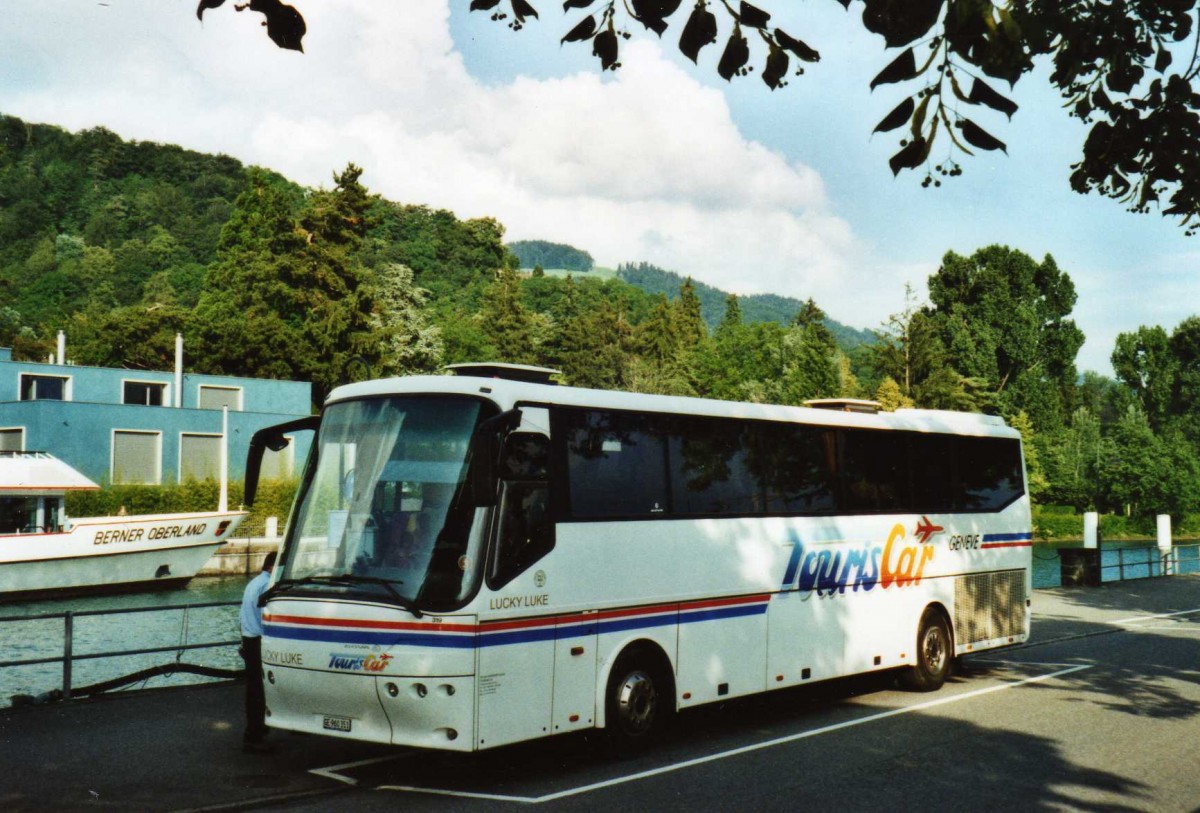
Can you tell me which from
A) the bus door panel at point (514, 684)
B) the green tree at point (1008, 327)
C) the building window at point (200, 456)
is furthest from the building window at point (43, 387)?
the green tree at point (1008, 327)

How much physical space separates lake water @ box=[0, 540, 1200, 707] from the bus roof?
5.41 meters

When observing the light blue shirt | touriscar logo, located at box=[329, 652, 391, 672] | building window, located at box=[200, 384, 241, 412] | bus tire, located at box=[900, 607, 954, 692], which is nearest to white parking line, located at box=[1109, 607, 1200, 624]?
bus tire, located at box=[900, 607, 954, 692]

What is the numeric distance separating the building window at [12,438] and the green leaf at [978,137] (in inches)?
2000

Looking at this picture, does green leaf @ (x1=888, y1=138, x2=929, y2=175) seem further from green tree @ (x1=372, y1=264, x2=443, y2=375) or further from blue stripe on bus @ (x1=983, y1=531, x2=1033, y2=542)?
green tree @ (x1=372, y1=264, x2=443, y2=375)

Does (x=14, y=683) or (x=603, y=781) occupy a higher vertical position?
(x=603, y=781)

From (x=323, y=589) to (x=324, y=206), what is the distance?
6713 centimetres

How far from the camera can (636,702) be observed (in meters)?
10.8

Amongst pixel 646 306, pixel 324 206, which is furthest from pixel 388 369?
pixel 646 306

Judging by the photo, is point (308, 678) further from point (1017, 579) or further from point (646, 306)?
point (646, 306)

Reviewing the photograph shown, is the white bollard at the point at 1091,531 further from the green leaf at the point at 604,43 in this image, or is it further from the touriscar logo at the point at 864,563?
the green leaf at the point at 604,43

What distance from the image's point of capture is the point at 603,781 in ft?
31.8

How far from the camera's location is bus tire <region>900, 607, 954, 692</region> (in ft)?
48.5

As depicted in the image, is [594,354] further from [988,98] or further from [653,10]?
[988,98]

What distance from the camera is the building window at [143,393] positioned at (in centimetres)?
5547
